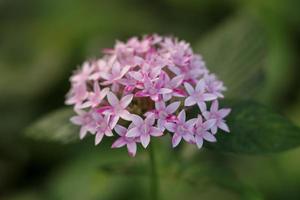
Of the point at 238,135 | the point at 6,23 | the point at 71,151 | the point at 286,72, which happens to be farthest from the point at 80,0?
the point at 238,135

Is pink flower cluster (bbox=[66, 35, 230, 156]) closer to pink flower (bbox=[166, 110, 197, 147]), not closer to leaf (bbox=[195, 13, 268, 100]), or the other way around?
pink flower (bbox=[166, 110, 197, 147])

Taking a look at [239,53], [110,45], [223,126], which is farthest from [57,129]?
[110,45]

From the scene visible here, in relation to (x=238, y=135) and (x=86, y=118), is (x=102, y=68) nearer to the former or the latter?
(x=86, y=118)

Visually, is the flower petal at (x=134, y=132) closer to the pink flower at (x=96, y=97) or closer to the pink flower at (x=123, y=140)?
the pink flower at (x=123, y=140)

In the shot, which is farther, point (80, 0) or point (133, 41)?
point (80, 0)

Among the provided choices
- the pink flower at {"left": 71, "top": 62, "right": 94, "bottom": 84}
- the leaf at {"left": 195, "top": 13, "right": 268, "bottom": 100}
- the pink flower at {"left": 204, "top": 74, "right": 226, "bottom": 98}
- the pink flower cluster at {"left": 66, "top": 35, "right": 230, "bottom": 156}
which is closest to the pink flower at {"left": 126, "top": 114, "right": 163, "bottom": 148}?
the pink flower cluster at {"left": 66, "top": 35, "right": 230, "bottom": 156}

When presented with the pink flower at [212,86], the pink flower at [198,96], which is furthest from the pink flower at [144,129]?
the pink flower at [212,86]
